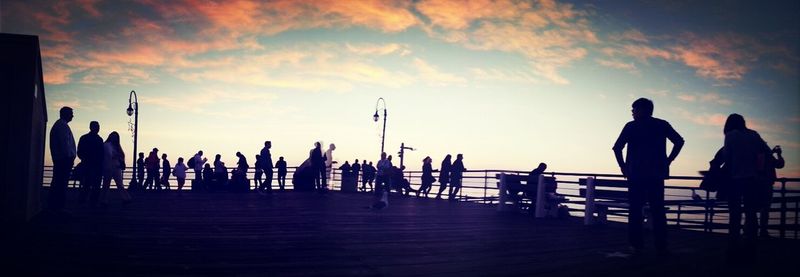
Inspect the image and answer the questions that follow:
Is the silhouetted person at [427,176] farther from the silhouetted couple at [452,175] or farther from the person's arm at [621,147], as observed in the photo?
the person's arm at [621,147]

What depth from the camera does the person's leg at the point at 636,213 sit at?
5.37m

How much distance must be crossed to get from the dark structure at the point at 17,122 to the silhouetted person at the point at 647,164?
7472mm

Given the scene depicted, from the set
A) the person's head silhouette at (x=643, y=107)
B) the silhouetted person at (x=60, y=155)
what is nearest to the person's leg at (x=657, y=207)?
the person's head silhouette at (x=643, y=107)

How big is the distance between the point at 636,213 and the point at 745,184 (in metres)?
1.05

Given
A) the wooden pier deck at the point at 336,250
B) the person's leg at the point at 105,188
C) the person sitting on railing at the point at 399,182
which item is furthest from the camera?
the person sitting on railing at the point at 399,182

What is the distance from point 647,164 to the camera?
17.4ft

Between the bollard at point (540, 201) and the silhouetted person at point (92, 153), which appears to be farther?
the bollard at point (540, 201)

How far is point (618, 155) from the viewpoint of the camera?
18.5 feet

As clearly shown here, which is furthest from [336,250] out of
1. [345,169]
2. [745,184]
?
[345,169]

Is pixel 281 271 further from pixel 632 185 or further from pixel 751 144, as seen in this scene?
pixel 751 144

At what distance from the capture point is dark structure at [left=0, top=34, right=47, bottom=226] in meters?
6.27

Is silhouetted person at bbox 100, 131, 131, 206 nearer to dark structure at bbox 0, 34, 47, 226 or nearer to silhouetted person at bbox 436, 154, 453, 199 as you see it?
dark structure at bbox 0, 34, 47, 226

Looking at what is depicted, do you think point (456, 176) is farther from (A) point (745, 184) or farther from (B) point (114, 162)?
(A) point (745, 184)

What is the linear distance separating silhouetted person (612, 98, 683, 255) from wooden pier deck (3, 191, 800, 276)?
0.32m
